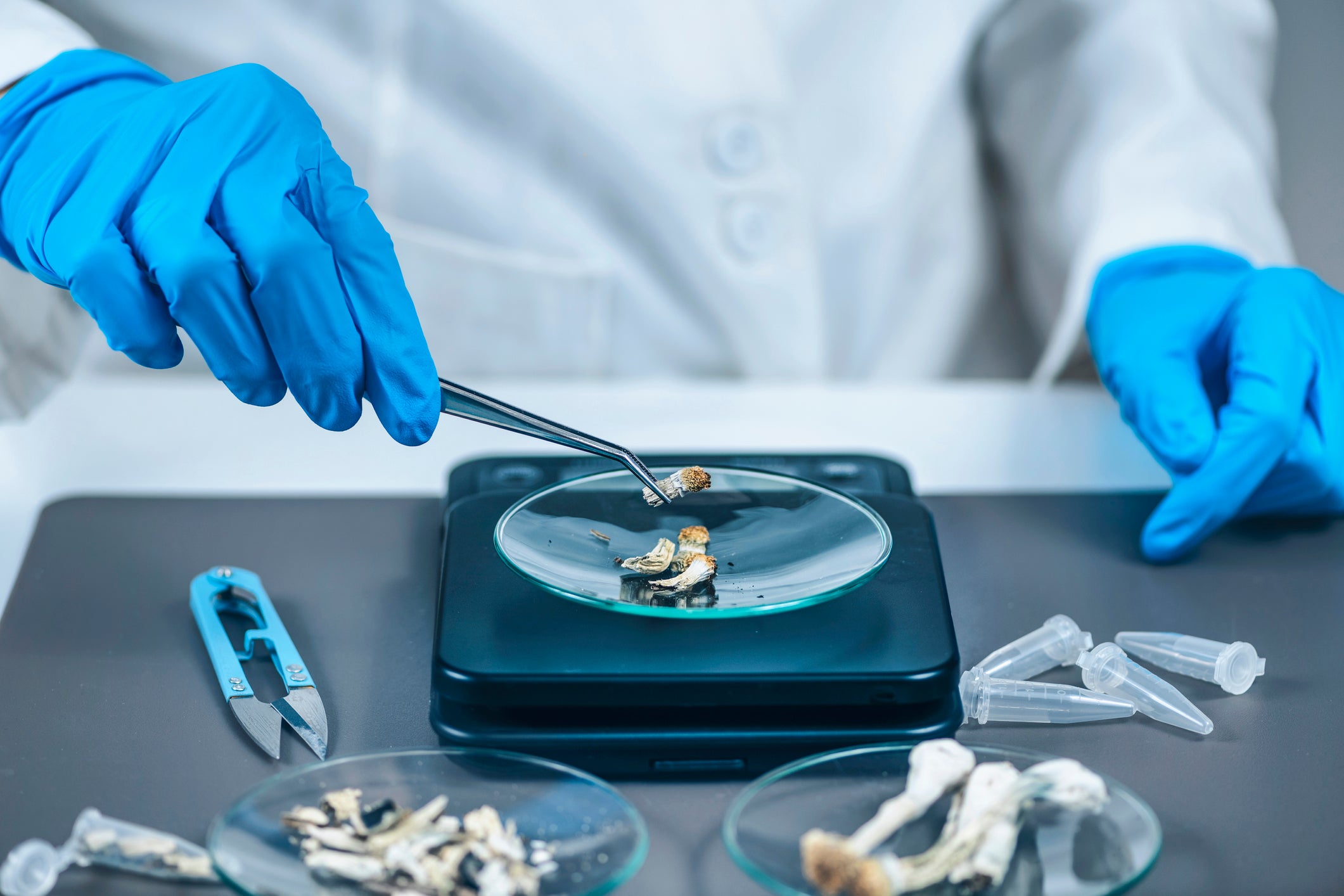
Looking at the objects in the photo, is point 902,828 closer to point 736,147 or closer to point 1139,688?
point 1139,688

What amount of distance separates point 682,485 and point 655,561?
0.23 ft

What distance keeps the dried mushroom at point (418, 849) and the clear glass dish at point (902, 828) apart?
→ 9cm

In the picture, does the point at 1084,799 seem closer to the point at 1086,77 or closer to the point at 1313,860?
the point at 1313,860

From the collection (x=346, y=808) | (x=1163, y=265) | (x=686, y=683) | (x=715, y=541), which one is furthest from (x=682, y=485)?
(x=1163, y=265)

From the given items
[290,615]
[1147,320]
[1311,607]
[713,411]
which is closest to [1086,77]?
[1147,320]

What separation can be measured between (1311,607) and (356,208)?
655 millimetres

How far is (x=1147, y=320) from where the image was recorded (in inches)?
34.9

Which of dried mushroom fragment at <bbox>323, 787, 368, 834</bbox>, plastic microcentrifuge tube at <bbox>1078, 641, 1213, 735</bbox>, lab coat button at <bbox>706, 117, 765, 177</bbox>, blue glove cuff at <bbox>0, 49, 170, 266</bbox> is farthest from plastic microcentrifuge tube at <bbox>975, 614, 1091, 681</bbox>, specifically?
blue glove cuff at <bbox>0, 49, 170, 266</bbox>

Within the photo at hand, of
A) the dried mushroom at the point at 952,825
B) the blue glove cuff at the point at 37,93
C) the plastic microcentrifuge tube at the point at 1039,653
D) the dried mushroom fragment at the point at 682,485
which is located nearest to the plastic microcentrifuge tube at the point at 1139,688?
the plastic microcentrifuge tube at the point at 1039,653

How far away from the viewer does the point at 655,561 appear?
0.60 m

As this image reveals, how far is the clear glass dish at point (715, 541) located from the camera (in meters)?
0.55

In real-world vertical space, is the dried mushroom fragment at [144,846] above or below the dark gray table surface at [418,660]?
above

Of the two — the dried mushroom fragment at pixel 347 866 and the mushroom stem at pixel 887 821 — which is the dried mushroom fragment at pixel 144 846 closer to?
the dried mushroom fragment at pixel 347 866

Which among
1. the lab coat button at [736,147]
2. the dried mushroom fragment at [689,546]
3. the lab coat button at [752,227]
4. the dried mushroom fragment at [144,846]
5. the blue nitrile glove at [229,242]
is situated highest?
the blue nitrile glove at [229,242]
